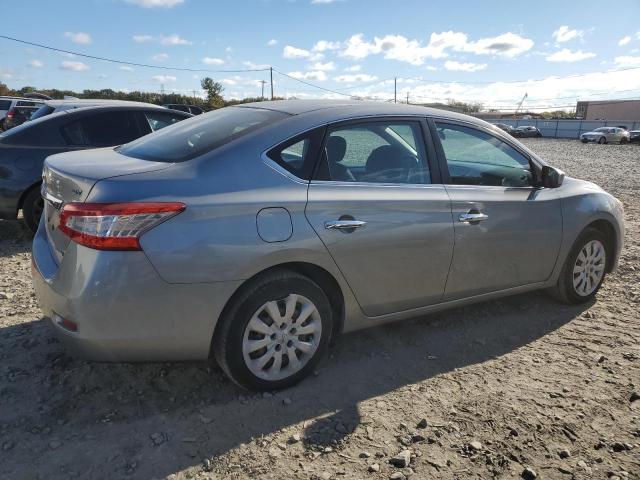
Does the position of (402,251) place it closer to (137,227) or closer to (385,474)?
(385,474)

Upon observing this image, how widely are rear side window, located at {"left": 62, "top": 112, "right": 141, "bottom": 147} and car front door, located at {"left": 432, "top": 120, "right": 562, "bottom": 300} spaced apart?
13.9 ft

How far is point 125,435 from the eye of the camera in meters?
2.58

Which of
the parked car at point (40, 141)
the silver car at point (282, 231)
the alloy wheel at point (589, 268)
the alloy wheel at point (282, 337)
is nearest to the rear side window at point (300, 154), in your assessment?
the silver car at point (282, 231)

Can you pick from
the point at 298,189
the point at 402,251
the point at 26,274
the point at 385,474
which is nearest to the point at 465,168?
the point at 402,251

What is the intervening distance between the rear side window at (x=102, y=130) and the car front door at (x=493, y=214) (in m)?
4.24

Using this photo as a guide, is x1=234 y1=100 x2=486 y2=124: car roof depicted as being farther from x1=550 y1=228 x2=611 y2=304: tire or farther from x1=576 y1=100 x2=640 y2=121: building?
x1=576 y1=100 x2=640 y2=121: building

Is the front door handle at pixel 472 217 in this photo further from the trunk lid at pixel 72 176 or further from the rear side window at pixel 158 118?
the rear side window at pixel 158 118

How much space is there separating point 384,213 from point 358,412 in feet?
3.76

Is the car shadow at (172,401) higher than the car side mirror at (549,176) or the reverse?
the reverse

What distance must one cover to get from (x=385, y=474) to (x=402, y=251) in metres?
1.31

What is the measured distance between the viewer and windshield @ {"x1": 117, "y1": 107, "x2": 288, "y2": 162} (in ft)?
9.61

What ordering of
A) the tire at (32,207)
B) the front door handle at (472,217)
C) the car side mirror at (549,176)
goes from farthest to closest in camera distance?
the tire at (32,207) → the car side mirror at (549,176) → the front door handle at (472,217)

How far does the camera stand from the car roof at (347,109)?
3.21 metres

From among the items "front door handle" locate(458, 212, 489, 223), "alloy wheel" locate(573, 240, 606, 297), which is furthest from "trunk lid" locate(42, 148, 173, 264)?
"alloy wheel" locate(573, 240, 606, 297)
